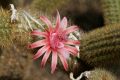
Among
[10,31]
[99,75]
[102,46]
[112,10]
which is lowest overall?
[99,75]

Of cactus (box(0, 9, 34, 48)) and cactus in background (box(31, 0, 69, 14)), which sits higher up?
cactus in background (box(31, 0, 69, 14))

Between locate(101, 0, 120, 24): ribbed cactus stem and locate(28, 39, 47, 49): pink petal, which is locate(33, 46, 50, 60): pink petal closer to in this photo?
locate(28, 39, 47, 49): pink petal

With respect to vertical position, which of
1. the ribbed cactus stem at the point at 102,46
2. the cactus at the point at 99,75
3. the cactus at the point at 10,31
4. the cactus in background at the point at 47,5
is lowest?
the cactus at the point at 99,75

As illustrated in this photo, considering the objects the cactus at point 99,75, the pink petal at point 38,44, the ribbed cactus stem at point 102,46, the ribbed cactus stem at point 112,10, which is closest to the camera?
Answer: the pink petal at point 38,44

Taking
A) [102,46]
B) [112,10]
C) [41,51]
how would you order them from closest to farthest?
[41,51] → [102,46] → [112,10]

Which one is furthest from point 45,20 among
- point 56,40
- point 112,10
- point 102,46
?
Answer: point 112,10

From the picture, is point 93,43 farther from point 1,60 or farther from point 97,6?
point 97,6

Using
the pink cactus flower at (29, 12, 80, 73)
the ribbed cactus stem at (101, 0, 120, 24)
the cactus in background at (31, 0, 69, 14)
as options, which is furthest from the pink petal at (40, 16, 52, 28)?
the ribbed cactus stem at (101, 0, 120, 24)

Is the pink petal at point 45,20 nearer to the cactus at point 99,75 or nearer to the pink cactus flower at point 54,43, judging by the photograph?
the pink cactus flower at point 54,43

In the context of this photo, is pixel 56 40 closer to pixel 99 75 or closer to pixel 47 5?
pixel 99 75

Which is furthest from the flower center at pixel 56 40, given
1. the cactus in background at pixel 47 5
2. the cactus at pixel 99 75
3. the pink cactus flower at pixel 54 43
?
the cactus in background at pixel 47 5
